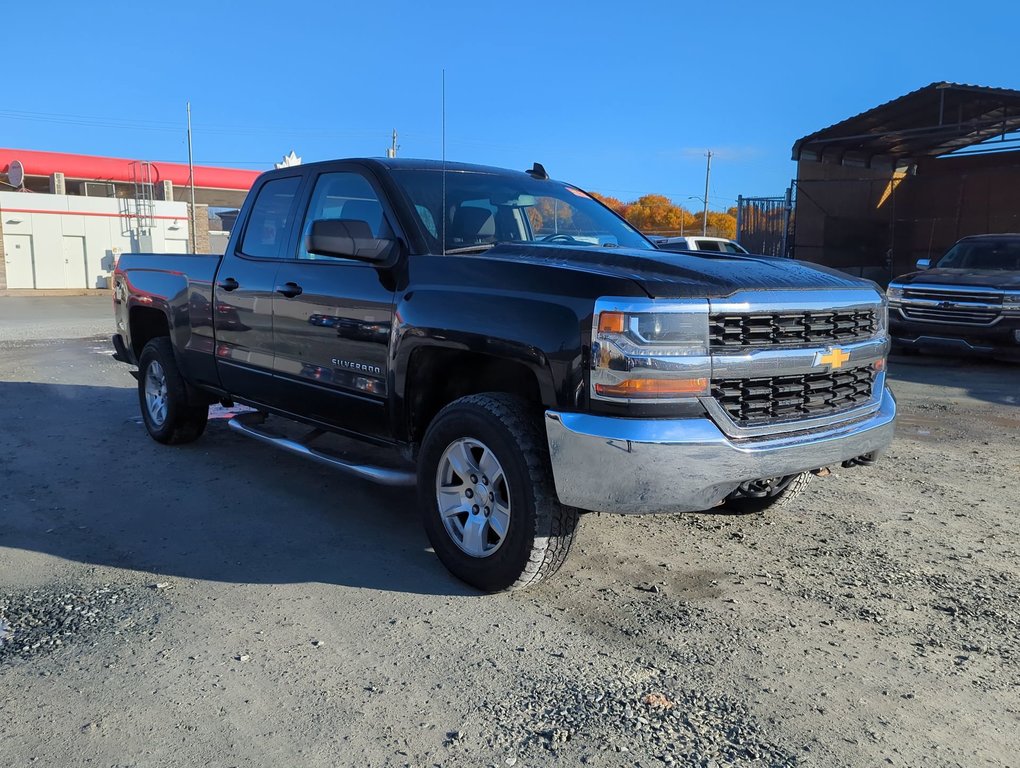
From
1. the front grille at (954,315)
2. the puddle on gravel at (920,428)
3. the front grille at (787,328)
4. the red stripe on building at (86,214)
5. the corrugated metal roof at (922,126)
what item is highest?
the corrugated metal roof at (922,126)

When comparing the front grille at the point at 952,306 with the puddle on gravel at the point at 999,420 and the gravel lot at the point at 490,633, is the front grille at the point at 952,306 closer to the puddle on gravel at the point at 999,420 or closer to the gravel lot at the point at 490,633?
the puddle on gravel at the point at 999,420

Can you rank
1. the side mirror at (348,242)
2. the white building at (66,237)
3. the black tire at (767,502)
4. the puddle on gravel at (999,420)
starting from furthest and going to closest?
the white building at (66,237) < the puddle on gravel at (999,420) < the black tire at (767,502) < the side mirror at (348,242)

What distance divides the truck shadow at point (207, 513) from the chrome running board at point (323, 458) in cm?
35

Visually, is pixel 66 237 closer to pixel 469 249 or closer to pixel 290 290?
pixel 290 290

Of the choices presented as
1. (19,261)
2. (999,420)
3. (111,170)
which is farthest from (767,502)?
(111,170)

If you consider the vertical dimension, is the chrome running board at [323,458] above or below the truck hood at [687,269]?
below

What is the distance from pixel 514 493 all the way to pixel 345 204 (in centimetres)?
214

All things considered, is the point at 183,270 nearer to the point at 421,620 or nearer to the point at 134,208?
the point at 421,620

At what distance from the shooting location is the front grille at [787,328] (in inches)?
131

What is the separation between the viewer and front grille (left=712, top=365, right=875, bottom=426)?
3.37 metres

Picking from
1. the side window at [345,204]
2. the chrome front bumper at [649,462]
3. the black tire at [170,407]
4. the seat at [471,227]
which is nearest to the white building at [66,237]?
the black tire at [170,407]

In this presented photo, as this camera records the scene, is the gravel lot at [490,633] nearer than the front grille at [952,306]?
Yes

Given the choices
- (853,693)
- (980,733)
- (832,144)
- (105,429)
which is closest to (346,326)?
(853,693)

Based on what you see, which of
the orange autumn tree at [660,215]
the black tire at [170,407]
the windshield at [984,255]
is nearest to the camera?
the black tire at [170,407]
